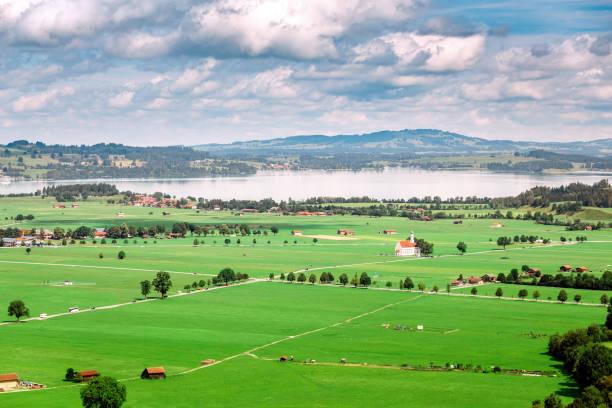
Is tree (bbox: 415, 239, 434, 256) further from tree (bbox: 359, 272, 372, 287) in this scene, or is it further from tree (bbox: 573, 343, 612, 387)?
tree (bbox: 573, 343, 612, 387)

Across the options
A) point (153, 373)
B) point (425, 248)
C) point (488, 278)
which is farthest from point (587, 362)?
point (425, 248)

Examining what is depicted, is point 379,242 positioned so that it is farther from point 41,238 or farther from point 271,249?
point 41,238

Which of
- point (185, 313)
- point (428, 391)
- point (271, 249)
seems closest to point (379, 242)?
point (271, 249)

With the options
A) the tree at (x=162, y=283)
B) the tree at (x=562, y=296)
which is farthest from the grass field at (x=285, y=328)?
the tree at (x=562, y=296)

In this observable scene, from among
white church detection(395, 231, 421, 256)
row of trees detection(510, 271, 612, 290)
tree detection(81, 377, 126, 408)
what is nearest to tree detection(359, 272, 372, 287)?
row of trees detection(510, 271, 612, 290)

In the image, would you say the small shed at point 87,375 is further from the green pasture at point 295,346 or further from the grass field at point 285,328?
the green pasture at point 295,346

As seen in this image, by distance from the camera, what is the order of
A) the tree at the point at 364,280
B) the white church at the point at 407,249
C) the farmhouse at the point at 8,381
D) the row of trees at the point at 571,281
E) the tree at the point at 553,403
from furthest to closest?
1. the white church at the point at 407,249
2. the tree at the point at 364,280
3. the row of trees at the point at 571,281
4. the farmhouse at the point at 8,381
5. the tree at the point at 553,403

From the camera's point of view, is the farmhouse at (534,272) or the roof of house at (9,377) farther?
the farmhouse at (534,272)
